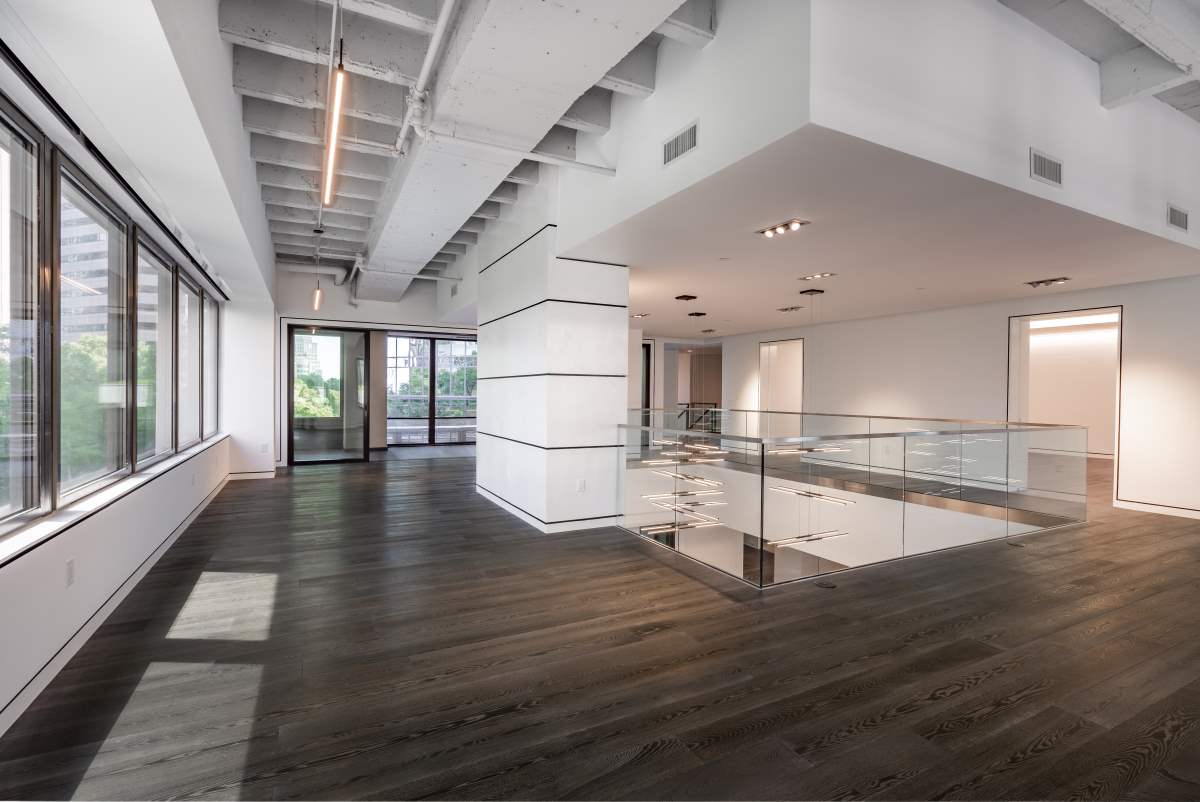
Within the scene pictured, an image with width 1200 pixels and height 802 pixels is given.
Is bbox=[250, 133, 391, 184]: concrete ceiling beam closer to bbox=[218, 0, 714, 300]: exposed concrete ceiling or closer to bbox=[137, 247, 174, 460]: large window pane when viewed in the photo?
bbox=[218, 0, 714, 300]: exposed concrete ceiling

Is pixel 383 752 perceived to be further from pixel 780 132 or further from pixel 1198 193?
pixel 1198 193

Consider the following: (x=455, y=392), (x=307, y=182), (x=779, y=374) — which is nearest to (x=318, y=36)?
(x=307, y=182)

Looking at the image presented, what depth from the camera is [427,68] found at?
309 centimetres

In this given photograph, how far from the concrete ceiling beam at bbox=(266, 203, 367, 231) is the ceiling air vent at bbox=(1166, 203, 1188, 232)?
7.97m

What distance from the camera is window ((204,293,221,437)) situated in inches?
310

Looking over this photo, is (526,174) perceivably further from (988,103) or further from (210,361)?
(210,361)

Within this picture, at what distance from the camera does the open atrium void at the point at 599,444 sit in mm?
2186

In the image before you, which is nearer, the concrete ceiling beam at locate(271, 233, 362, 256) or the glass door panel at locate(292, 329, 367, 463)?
the concrete ceiling beam at locate(271, 233, 362, 256)

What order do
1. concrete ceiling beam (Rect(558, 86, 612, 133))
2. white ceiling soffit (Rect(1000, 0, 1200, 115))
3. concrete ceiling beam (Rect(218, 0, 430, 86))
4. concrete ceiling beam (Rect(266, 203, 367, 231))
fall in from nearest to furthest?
concrete ceiling beam (Rect(218, 0, 430, 86))
white ceiling soffit (Rect(1000, 0, 1200, 115))
concrete ceiling beam (Rect(558, 86, 612, 133))
concrete ceiling beam (Rect(266, 203, 367, 231))

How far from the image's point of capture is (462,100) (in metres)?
3.24

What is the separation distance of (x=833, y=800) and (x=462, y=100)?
12.1ft

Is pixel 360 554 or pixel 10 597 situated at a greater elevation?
pixel 10 597

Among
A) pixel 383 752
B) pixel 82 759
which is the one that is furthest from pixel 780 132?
pixel 82 759

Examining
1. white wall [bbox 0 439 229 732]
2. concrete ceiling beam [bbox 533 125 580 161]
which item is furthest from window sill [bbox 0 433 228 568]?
concrete ceiling beam [bbox 533 125 580 161]
